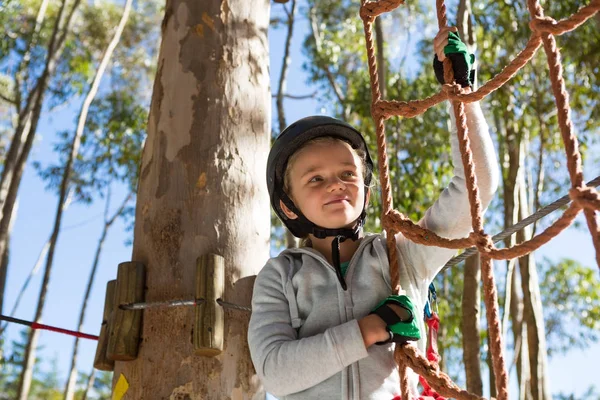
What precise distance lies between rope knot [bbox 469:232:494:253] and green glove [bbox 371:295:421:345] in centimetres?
25

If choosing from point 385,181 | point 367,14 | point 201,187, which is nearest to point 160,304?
point 201,187

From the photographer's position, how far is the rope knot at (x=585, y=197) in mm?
1132

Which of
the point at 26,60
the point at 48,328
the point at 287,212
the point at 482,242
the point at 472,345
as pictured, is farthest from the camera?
the point at 26,60

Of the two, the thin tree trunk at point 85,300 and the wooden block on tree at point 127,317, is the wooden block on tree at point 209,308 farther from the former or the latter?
the thin tree trunk at point 85,300

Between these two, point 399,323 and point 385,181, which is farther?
point 385,181

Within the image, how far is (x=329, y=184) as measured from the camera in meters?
1.87

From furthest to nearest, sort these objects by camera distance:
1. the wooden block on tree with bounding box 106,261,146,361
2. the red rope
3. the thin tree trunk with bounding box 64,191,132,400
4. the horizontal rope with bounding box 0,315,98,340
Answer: the thin tree trunk with bounding box 64,191,132,400
the horizontal rope with bounding box 0,315,98,340
the wooden block on tree with bounding box 106,261,146,361
the red rope

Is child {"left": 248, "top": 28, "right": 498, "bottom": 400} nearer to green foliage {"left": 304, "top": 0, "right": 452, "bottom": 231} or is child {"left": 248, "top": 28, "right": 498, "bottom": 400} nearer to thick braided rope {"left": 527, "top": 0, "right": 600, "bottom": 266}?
thick braided rope {"left": 527, "top": 0, "right": 600, "bottom": 266}

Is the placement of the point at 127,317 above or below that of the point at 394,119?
below

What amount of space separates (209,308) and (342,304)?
0.41 metres

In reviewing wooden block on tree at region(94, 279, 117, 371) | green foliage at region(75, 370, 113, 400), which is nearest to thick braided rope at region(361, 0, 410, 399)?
wooden block on tree at region(94, 279, 117, 371)

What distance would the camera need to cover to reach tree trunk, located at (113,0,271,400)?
1924 mm

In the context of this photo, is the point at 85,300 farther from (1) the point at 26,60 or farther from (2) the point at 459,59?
(2) the point at 459,59

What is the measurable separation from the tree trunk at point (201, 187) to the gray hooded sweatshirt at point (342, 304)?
0.70 feet
